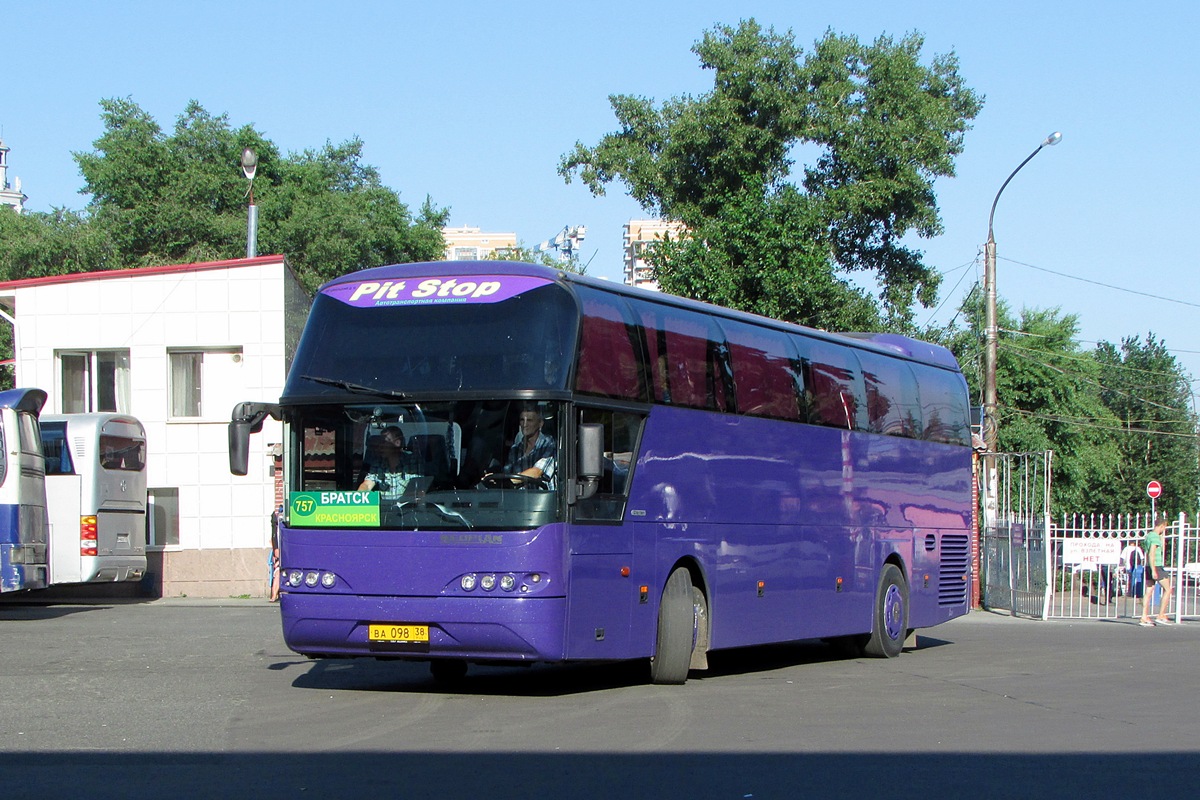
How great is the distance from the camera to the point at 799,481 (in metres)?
15.2

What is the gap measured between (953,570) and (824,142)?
72.8 ft

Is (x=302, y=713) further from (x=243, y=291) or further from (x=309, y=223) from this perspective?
(x=309, y=223)

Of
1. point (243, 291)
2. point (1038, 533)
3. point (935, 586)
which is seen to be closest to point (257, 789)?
point (935, 586)

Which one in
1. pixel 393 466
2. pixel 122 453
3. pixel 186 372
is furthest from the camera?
pixel 186 372

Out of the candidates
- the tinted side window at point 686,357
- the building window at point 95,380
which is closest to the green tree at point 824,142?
the building window at point 95,380

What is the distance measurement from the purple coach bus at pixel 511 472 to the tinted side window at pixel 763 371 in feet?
0.24

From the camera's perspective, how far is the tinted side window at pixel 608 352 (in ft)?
38.2

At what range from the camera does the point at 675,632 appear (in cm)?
1288

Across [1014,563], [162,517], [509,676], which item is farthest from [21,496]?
[1014,563]

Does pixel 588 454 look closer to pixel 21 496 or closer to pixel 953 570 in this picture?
pixel 953 570

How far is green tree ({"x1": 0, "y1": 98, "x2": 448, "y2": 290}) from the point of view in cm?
4759

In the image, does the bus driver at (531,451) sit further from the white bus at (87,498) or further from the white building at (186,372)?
the white building at (186,372)

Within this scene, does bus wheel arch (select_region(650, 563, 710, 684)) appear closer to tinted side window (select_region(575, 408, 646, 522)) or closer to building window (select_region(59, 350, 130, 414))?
tinted side window (select_region(575, 408, 646, 522))

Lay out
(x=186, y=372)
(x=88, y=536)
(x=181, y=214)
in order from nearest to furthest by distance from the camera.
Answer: (x=88, y=536) → (x=186, y=372) → (x=181, y=214)
